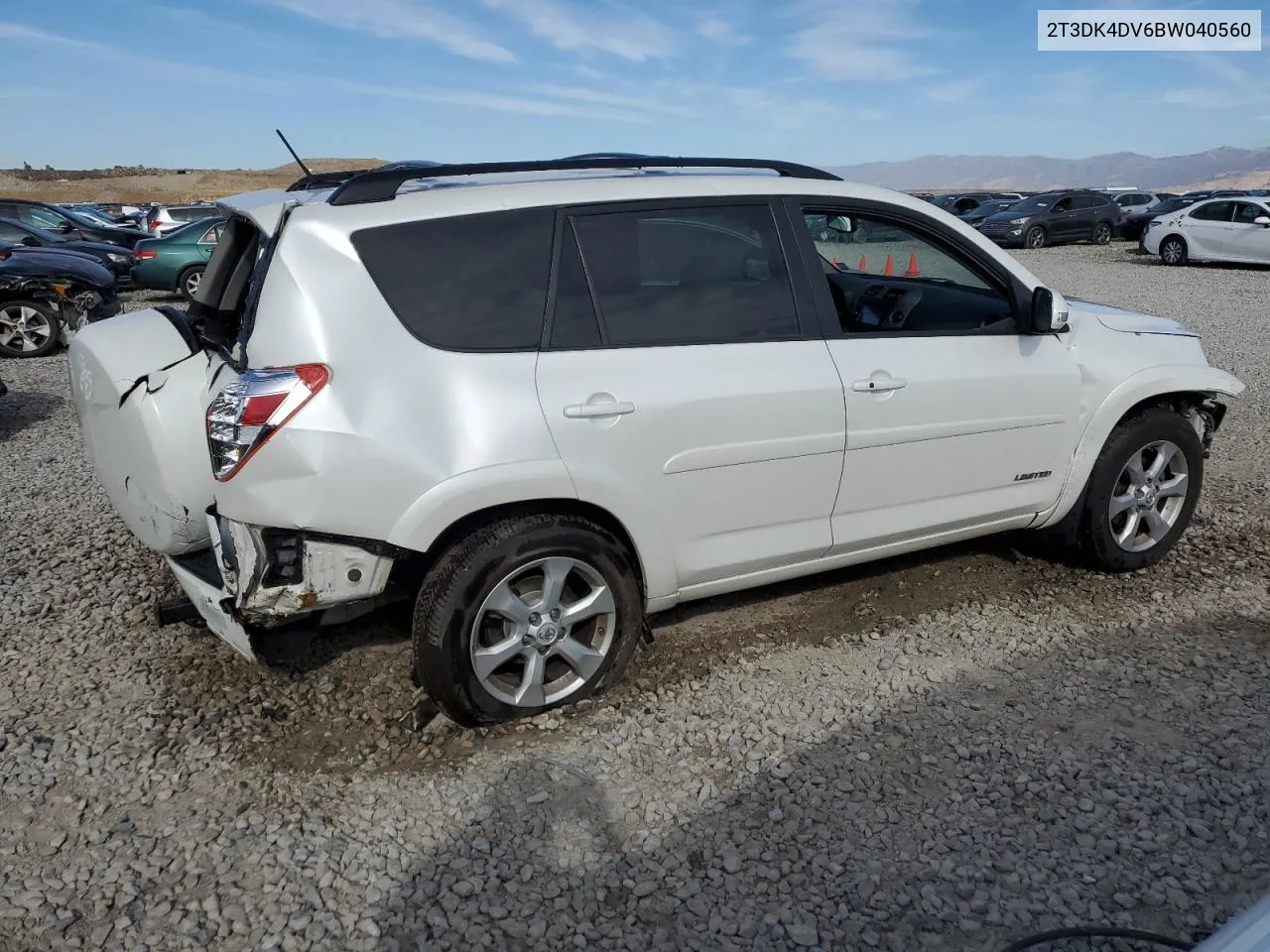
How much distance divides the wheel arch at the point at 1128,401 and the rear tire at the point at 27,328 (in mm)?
10570

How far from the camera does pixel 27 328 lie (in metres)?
10.4

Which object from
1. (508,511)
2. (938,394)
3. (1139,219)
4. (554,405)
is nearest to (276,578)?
(508,511)

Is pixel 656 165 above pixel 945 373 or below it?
above

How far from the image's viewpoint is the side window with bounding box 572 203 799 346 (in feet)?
10.5

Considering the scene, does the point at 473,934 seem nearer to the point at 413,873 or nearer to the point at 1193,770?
the point at 413,873

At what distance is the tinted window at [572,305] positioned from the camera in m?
3.11

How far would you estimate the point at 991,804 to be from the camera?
2854mm

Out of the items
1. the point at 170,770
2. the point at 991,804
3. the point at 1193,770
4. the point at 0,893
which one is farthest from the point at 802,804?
the point at 0,893

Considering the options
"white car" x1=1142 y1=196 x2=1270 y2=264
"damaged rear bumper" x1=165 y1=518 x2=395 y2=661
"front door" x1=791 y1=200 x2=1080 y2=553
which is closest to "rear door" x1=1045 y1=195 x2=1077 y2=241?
"white car" x1=1142 y1=196 x2=1270 y2=264

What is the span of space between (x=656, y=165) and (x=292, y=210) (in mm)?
1377

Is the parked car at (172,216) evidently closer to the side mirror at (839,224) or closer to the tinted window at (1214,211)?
the side mirror at (839,224)

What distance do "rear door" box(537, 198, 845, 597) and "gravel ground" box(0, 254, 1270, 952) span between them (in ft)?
2.19

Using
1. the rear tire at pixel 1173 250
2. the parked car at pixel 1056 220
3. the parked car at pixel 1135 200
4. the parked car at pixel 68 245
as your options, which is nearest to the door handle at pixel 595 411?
the parked car at pixel 68 245

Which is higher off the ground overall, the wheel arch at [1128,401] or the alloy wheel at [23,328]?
the alloy wheel at [23,328]
